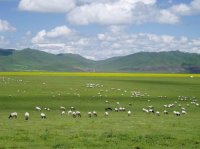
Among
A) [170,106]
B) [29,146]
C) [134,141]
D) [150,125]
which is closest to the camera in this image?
[29,146]

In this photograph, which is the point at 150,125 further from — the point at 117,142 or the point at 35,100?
the point at 35,100

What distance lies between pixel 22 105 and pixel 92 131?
74.0ft

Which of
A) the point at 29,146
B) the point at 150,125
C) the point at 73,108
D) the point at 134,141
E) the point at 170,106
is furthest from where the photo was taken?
the point at 170,106

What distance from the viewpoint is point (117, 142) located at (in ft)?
63.8

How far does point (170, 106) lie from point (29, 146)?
95.6ft

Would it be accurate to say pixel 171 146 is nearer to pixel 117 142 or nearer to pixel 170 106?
pixel 117 142

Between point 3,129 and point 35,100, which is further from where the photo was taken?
point 35,100

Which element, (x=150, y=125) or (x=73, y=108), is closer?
(x=150, y=125)

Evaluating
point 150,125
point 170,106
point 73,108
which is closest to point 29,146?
point 150,125

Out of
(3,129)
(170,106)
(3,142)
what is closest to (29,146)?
(3,142)

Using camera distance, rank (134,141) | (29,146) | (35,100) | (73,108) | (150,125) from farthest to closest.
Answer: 1. (35,100)
2. (73,108)
3. (150,125)
4. (134,141)
5. (29,146)

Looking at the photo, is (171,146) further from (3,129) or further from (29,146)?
(3,129)

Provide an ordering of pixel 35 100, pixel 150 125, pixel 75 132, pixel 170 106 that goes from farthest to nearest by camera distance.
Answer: pixel 35 100 < pixel 170 106 < pixel 150 125 < pixel 75 132

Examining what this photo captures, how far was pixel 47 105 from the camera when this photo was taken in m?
44.5
